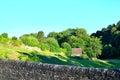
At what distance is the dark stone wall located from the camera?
8.35 m

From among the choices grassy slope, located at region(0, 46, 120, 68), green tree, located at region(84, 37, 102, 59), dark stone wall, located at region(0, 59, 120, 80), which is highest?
green tree, located at region(84, 37, 102, 59)

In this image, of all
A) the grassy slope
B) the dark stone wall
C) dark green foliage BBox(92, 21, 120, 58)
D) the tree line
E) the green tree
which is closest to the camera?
the dark stone wall

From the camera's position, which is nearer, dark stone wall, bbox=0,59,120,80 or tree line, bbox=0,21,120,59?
dark stone wall, bbox=0,59,120,80

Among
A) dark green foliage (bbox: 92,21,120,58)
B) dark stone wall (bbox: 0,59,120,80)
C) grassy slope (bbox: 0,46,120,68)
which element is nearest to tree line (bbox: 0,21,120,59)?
dark green foliage (bbox: 92,21,120,58)

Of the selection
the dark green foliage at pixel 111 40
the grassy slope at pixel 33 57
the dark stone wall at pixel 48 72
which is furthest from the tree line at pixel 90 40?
the dark stone wall at pixel 48 72

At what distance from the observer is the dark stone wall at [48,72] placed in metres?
8.35

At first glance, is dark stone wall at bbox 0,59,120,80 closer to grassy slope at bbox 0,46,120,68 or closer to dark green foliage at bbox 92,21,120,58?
grassy slope at bbox 0,46,120,68

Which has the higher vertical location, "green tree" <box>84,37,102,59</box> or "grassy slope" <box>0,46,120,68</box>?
"green tree" <box>84,37,102,59</box>

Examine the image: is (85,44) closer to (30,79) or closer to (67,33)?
(67,33)

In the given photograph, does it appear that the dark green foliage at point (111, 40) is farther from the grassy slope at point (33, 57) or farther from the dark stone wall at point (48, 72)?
the dark stone wall at point (48, 72)

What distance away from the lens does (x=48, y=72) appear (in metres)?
9.96

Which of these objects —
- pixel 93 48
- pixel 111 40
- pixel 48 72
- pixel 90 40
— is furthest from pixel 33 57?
pixel 90 40

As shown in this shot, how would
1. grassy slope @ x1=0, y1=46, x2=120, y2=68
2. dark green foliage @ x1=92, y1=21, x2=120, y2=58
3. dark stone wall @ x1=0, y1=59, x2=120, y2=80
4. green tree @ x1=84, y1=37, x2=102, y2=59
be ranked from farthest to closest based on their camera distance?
green tree @ x1=84, y1=37, x2=102, y2=59 < dark green foliage @ x1=92, y1=21, x2=120, y2=58 < grassy slope @ x1=0, y1=46, x2=120, y2=68 < dark stone wall @ x1=0, y1=59, x2=120, y2=80

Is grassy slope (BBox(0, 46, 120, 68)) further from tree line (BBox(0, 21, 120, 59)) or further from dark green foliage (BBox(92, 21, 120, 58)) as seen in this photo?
dark green foliage (BBox(92, 21, 120, 58))
